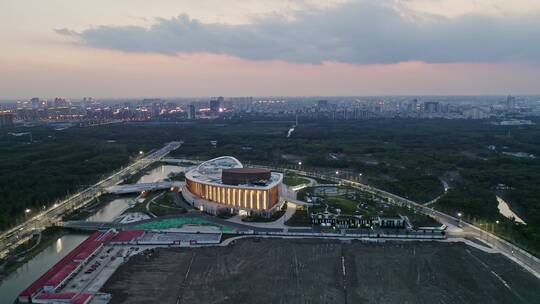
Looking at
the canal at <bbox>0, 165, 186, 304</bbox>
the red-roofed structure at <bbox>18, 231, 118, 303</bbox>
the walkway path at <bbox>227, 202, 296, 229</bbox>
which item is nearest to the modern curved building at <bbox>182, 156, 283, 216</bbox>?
the walkway path at <bbox>227, 202, 296, 229</bbox>

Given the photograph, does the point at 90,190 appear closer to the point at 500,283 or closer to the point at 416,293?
the point at 416,293

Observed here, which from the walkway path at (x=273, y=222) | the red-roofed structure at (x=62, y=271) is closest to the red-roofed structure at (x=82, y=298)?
the red-roofed structure at (x=62, y=271)

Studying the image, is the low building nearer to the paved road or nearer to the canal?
the canal

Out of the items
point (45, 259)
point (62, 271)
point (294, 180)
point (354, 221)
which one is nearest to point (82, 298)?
point (62, 271)

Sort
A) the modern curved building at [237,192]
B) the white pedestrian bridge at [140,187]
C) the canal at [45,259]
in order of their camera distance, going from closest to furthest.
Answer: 1. the canal at [45,259]
2. the modern curved building at [237,192]
3. the white pedestrian bridge at [140,187]

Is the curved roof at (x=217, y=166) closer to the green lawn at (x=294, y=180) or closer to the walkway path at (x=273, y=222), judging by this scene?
the green lawn at (x=294, y=180)

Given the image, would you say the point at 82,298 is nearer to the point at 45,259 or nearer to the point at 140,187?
the point at 45,259
